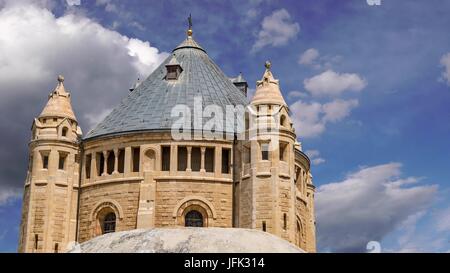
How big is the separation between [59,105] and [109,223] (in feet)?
33.1

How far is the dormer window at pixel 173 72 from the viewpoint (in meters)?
53.9

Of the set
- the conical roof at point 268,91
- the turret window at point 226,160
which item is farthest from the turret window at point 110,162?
the conical roof at point 268,91

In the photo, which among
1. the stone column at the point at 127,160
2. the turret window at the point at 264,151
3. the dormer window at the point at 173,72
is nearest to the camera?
the turret window at the point at 264,151

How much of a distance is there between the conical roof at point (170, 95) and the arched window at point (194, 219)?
6319 millimetres

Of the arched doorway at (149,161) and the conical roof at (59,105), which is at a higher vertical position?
the conical roof at (59,105)

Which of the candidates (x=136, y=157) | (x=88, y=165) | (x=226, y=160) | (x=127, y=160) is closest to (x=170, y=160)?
(x=136, y=157)

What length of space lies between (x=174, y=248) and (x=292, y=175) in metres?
28.8

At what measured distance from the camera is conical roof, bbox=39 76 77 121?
168 ft

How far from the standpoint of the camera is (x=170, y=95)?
52156 millimetres

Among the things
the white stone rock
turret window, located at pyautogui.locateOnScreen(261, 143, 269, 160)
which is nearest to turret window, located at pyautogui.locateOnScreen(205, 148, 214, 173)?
turret window, located at pyautogui.locateOnScreen(261, 143, 269, 160)

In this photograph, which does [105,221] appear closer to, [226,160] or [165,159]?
[165,159]

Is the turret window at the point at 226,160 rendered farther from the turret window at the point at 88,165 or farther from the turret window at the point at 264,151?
the turret window at the point at 88,165

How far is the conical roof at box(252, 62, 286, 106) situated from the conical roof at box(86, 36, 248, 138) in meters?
4.01
